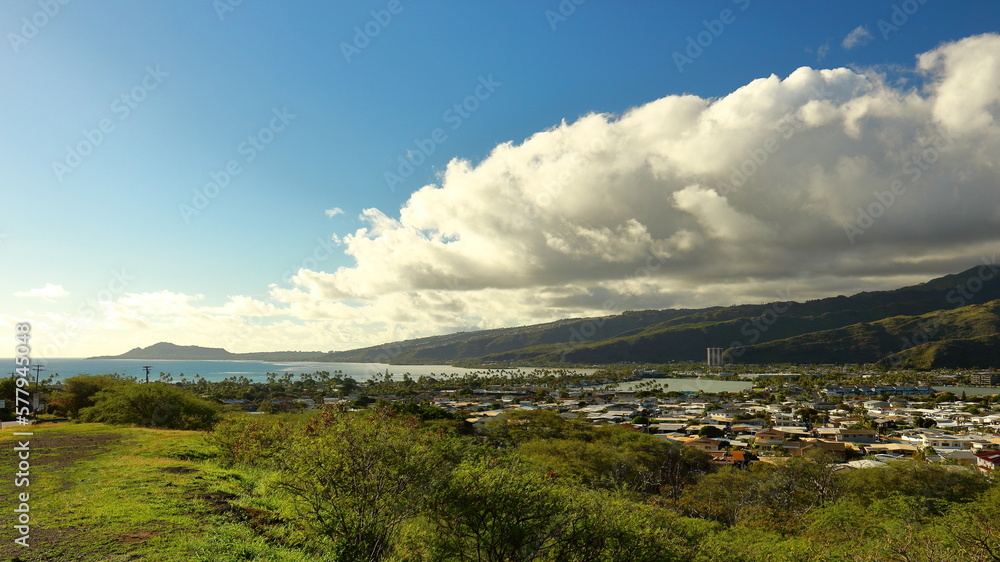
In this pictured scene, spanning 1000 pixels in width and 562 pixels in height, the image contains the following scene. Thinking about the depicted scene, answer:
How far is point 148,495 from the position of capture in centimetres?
1692

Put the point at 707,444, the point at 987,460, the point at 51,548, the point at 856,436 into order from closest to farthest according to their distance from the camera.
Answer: the point at 51,548 → the point at 987,460 → the point at 707,444 → the point at 856,436

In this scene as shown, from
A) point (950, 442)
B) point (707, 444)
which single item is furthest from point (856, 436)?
point (707, 444)

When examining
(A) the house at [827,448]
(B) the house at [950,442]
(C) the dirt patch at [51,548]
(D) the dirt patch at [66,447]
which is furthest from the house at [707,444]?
(C) the dirt patch at [51,548]

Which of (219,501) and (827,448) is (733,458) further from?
(219,501)

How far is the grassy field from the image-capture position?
39.7ft

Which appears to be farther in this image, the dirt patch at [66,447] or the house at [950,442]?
the house at [950,442]

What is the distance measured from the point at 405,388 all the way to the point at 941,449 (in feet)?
388

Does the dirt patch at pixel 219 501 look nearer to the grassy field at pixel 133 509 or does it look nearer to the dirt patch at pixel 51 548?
the grassy field at pixel 133 509

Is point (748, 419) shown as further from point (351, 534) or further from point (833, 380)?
point (833, 380)

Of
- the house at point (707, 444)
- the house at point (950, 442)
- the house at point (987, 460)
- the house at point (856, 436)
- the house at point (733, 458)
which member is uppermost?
the house at point (987, 460)

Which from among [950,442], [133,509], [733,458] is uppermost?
[133,509]

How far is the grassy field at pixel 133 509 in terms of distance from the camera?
12094mm

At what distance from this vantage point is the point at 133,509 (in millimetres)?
15086

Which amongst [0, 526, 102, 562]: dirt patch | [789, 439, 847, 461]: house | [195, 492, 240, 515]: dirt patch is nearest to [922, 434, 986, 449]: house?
[789, 439, 847, 461]: house
